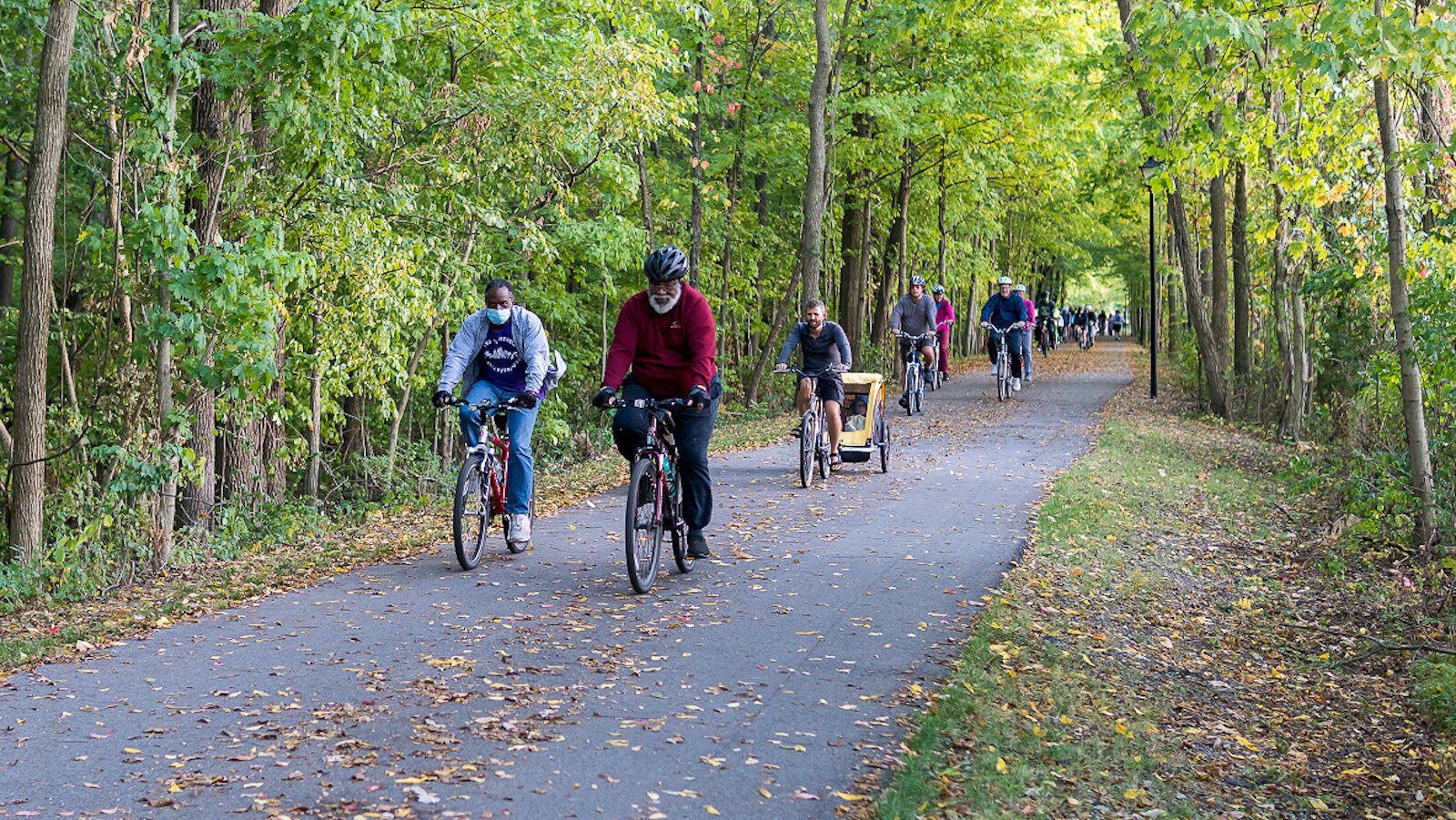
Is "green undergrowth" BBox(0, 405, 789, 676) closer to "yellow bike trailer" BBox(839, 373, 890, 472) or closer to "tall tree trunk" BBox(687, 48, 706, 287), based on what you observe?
"yellow bike trailer" BBox(839, 373, 890, 472)

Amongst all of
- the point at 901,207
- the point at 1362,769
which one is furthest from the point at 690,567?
the point at 901,207

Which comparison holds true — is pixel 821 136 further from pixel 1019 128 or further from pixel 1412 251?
pixel 1412 251

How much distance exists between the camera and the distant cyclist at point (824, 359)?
13836 millimetres

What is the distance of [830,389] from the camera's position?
14.1 metres

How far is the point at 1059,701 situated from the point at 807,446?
7357 mm

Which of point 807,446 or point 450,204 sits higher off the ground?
point 450,204

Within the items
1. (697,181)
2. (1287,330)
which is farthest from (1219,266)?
(697,181)

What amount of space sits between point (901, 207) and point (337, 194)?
2107 centimetres

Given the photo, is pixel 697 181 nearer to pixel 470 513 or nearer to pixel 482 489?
pixel 482 489

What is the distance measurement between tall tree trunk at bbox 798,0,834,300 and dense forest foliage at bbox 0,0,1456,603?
0.06m

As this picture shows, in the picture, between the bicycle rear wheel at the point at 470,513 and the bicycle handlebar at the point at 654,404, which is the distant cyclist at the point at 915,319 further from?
the bicycle handlebar at the point at 654,404

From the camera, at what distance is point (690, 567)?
9148 millimetres

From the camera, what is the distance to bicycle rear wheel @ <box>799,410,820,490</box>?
1363cm

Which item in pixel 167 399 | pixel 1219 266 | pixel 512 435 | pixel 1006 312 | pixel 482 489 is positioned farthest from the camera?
pixel 1006 312
